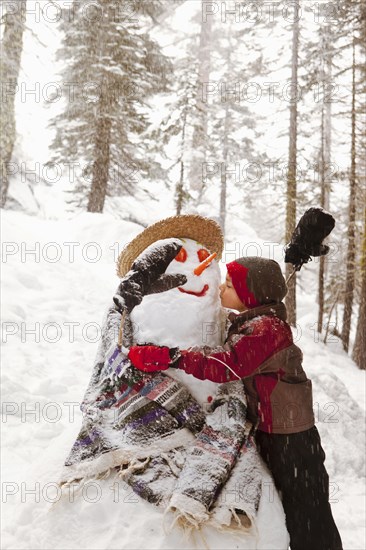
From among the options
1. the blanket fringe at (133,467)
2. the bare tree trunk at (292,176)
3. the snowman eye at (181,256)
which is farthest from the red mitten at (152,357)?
the bare tree trunk at (292,176)

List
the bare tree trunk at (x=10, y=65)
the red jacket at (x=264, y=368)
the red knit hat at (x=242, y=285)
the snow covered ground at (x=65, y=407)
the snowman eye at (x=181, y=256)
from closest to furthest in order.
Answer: the snow covered ground at (x=65, y=407) < the red jacket at (x=264, y=368) < the red knit hat at (x=242, y=285) < the snowman eye at (x=181, y=256) < the bare tree trunk at (x=10, y=65)

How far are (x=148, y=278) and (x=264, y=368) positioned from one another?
2.66 ft

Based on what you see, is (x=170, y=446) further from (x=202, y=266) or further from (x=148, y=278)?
(x=202, y=266)

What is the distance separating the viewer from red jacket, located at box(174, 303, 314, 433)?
2.15m

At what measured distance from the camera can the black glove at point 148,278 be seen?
2.33 m

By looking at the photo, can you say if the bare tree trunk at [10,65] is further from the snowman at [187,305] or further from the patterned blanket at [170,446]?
the patterned blanket at [170,446]

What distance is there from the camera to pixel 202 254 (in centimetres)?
279

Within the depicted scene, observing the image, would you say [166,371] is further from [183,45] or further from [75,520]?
[183,45]

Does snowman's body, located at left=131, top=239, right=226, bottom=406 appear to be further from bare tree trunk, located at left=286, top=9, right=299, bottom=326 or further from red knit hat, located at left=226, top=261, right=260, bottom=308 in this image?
bare tree trunk, located at left=286, top=9, right=299, bottom=326

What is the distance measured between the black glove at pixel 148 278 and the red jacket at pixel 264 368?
0.43 m

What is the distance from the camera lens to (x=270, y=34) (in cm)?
1337

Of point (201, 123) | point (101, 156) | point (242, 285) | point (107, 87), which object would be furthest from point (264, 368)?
point (201, 123)

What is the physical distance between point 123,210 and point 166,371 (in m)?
14.6

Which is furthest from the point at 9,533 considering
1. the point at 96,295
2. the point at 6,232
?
the point at 6,232
